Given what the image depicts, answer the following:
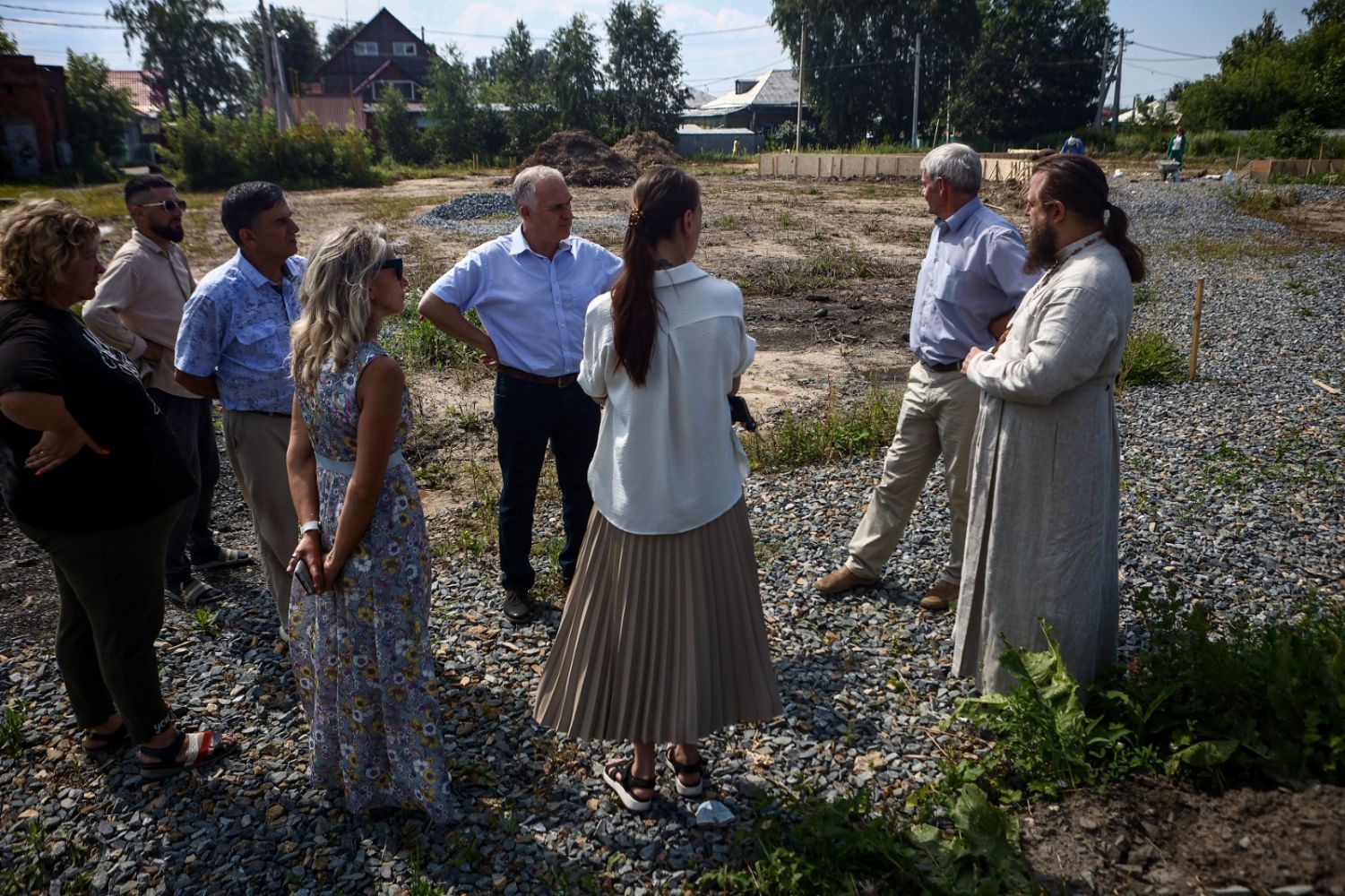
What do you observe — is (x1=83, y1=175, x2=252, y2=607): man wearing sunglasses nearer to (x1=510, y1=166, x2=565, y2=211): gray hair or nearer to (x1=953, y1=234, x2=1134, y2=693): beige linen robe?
(x1=510, y1=166, x2=565, y2=211): gray hair

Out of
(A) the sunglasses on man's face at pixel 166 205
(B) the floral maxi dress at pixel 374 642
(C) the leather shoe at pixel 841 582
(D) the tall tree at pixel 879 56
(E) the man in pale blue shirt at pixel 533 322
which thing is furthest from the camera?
(D) the tall tree at pixel 879 56

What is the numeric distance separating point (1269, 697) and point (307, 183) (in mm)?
37773

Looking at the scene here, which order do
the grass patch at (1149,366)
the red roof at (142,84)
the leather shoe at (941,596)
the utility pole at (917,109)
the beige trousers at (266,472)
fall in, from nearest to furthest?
the beige trousers at (266,472), the leather shoe at (941,596), the grass patch at (1149,366), the utility pole at (917,109), the red roof at (142,84)

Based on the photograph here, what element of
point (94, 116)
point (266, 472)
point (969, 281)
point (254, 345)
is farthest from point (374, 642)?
point (94, 116)

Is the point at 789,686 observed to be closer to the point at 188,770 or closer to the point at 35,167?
the point at 188,770

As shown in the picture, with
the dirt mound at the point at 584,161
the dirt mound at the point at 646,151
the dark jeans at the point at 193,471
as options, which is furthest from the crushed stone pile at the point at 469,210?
the dark jeans at the point at 193,471

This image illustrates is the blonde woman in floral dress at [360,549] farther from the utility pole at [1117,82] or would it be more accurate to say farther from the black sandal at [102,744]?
the utility pole at [1117,82]

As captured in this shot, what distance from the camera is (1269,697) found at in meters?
2.76

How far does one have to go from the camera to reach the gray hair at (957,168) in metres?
4.01

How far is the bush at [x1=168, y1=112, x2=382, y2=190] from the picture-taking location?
1368 inches

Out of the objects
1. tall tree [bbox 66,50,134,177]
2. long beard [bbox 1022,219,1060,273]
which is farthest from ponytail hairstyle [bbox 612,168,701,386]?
tall tree [bbox 66,50,134,177]

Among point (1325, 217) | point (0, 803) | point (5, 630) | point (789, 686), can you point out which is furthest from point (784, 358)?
point (1325, 217)

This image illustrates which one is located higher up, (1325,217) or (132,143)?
(132,143)

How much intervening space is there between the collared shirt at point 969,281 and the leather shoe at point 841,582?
117 cm
